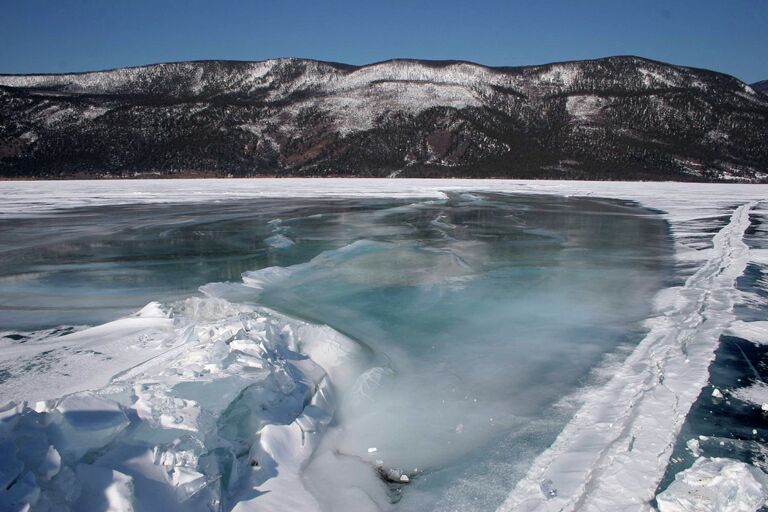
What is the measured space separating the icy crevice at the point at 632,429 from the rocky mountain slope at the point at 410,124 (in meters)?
88.2

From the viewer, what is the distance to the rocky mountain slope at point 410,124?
3816 inches

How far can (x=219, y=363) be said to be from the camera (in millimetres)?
4430

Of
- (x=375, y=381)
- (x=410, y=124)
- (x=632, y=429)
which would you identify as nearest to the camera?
(x=632, y=429)

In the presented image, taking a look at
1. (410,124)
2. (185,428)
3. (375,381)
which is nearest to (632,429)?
(375,381)

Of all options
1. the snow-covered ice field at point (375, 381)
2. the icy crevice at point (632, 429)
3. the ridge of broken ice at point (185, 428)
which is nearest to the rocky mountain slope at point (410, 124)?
the snow-covered ice field at point (375, 381)

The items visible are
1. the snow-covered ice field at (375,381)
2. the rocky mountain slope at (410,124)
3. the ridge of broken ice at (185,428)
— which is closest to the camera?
the ridge of broken ice at (185,428)

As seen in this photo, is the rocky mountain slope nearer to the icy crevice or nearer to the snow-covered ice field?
the snow-covered ice field

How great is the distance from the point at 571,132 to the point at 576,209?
91504 millimetres

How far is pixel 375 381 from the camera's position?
197 inches

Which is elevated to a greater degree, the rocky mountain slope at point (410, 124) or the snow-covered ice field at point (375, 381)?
the rocky mountain slope at point (410, 124)

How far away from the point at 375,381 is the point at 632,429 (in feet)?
7.07

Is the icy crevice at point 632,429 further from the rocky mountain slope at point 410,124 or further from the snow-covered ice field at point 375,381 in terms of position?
the rocky mountain slope at point 410,124

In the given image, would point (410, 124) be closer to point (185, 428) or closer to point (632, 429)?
point (632, 429)

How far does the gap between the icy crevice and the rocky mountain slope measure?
88.2 metres
